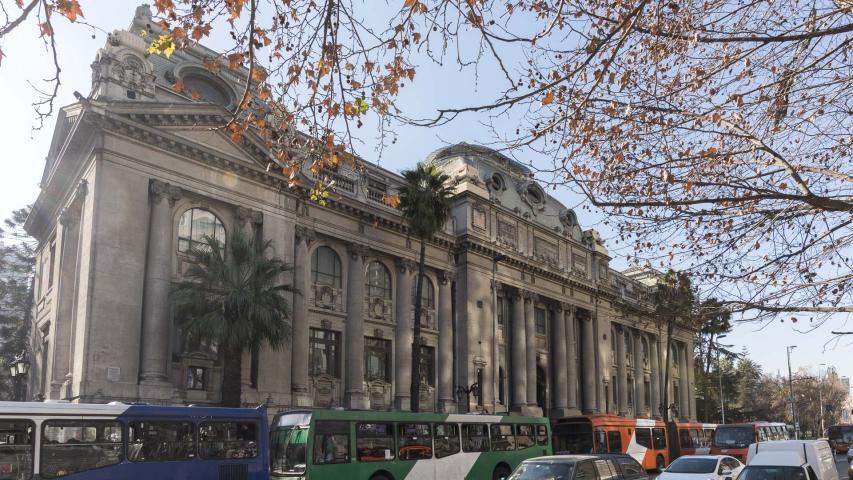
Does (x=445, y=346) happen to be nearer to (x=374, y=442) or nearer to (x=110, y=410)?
(x=374, y=442)

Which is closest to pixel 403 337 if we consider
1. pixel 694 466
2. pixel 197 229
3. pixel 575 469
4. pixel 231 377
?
pixel 231 377

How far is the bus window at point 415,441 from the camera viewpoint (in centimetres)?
2155

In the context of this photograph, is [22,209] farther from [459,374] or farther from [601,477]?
[601,477]

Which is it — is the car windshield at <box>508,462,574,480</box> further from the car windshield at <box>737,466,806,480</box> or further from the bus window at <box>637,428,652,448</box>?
the bus window at <box>637,428,652,448</box>

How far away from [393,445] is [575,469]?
8.04 metres

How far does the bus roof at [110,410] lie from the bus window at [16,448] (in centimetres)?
24

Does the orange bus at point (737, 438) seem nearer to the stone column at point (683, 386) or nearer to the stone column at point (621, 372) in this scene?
the stone column at point (621, 372)

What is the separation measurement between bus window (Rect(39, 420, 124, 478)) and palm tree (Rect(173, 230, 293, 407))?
1017 cm

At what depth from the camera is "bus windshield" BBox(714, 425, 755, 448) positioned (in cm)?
3506

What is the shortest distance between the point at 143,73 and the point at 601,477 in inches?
915

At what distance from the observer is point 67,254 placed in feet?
98.4

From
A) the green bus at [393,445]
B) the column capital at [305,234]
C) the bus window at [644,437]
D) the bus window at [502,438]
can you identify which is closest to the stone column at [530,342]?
the bus window at [644,437]

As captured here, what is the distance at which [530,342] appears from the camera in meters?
46.2

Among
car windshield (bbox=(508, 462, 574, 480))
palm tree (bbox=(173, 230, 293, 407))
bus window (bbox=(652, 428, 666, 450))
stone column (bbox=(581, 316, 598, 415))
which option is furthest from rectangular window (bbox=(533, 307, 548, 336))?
car windshield (bbox=(508, 462, 574, 480))
